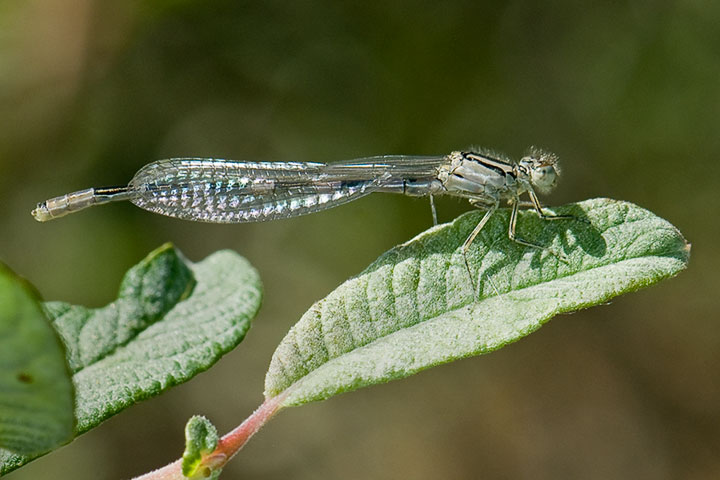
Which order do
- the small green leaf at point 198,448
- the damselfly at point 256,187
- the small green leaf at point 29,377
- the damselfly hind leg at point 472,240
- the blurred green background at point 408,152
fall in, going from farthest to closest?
the blurred green background at point 408,152 → the damselfly at point 256,187 → the damselfly hind leg at point 472,240 → the small green leaf at point 198,448 → the small green leaf at point 29,377

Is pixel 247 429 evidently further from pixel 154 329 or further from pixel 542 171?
pixel 542 171

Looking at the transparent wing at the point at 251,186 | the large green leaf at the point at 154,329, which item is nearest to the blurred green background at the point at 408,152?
the transparent wing at the point at 251,186

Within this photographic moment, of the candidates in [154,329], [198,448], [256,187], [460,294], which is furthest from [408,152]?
[198,448]

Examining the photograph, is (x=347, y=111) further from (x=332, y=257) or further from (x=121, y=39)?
(x=121, y=39)

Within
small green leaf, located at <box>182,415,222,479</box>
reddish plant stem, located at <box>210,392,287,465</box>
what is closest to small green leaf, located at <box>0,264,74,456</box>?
small green leaf, located at <box>182,415,222,479</box>

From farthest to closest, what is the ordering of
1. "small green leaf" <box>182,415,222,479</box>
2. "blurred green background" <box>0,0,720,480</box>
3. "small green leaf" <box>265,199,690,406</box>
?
"blurred green background" <box>0,0,720,480</box>
"small green leaf" <box>265,199,690,406</box>
"small green leaf" <box>182,415,222,479</box>

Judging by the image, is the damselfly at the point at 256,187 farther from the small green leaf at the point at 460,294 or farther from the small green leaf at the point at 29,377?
the small green leaf at the point at 29,377

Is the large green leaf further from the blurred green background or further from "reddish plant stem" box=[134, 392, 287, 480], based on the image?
the blurred green background
